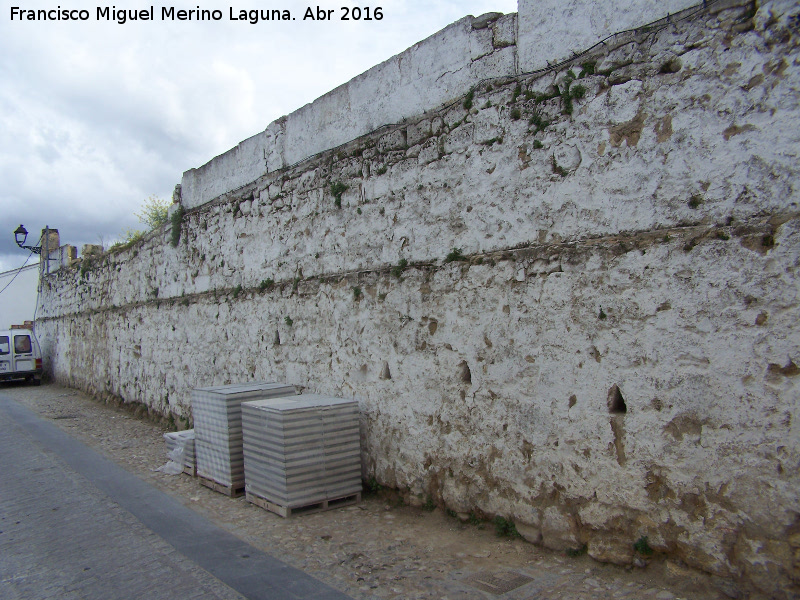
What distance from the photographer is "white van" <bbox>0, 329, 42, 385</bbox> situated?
60.6 ft

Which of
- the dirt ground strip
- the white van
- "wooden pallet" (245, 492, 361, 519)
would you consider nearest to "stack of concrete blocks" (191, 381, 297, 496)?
the dirt ground strip

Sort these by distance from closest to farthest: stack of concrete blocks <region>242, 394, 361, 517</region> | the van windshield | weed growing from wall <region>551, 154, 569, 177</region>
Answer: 1. weed growing from wall <region>551, 154, 569, 177</region>
2. stack of concrete blocks <region>242, 394, 361, 517</region>
3. the van windshield

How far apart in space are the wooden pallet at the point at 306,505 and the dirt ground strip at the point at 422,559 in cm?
6

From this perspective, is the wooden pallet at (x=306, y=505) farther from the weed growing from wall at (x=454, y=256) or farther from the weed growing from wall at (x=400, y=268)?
the weed growing from wall at (x=454, y=256)

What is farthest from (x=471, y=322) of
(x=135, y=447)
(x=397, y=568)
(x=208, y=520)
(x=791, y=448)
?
(x=135, y=447)

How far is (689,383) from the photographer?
11.4ft

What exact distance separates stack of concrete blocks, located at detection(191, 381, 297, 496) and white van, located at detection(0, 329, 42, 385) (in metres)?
15.1

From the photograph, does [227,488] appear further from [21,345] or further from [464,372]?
[21,345]

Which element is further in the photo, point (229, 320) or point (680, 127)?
point (229, 320)

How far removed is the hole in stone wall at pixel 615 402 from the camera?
3848 mm

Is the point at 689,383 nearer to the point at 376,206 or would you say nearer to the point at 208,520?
the point at 376,206

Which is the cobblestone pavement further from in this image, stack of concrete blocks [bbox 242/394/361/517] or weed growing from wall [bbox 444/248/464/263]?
weed growing from wall [bbox 444/248/464/263]

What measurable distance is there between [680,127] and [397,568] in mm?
3371

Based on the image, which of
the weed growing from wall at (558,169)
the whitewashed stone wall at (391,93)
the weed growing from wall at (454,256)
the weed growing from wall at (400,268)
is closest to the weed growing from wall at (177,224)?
the whitewashed stone wall at (391,93)
